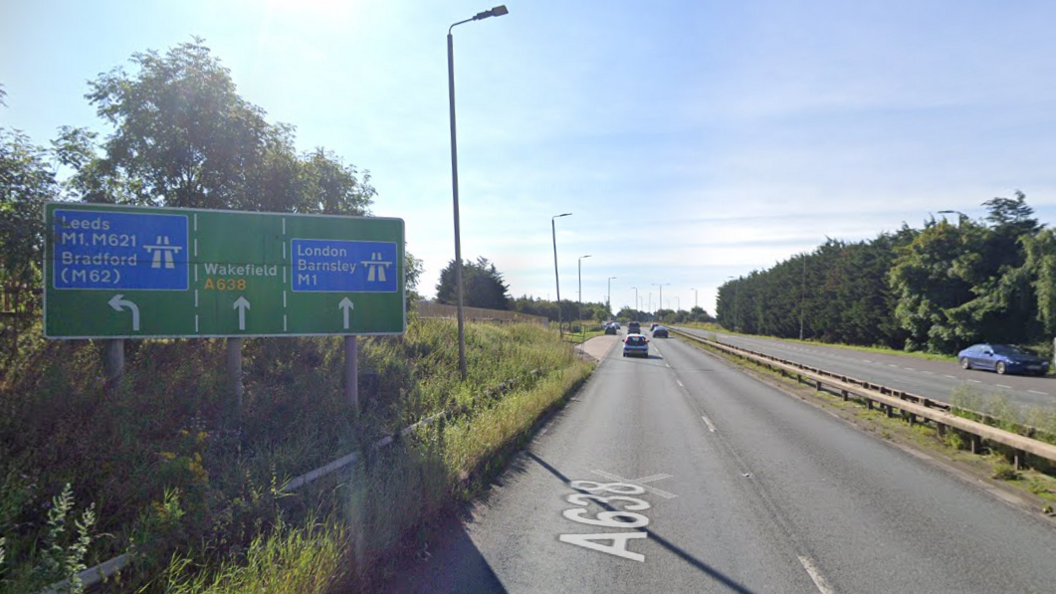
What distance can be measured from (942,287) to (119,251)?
4785 centimetres

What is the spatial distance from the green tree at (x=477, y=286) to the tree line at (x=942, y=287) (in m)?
36.5

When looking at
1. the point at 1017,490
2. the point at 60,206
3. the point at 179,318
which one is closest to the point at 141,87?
the point at 60,206

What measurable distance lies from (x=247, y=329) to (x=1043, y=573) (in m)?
Answer: 10.0

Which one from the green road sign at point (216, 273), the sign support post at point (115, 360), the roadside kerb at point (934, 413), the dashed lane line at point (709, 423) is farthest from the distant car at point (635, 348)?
the sign support post at point (115, 360)

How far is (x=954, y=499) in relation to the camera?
7695 millimetres

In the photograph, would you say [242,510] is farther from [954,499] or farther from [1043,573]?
[954,499]

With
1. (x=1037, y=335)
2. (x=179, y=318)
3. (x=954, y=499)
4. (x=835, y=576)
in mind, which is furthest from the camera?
(x=1037, y=335)

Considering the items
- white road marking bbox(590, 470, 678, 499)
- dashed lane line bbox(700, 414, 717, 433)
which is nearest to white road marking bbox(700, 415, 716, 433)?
dashed lane line bbox(700, 414, 717, 433)

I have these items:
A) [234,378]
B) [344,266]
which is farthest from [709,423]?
[234,378]

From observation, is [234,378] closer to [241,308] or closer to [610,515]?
[241,308]

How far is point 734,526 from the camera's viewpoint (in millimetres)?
6742

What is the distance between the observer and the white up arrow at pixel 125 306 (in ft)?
29.3

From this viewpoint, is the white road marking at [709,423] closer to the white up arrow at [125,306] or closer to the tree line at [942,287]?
the white up arrow at [125,306]

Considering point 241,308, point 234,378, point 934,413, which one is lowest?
point 934,413
